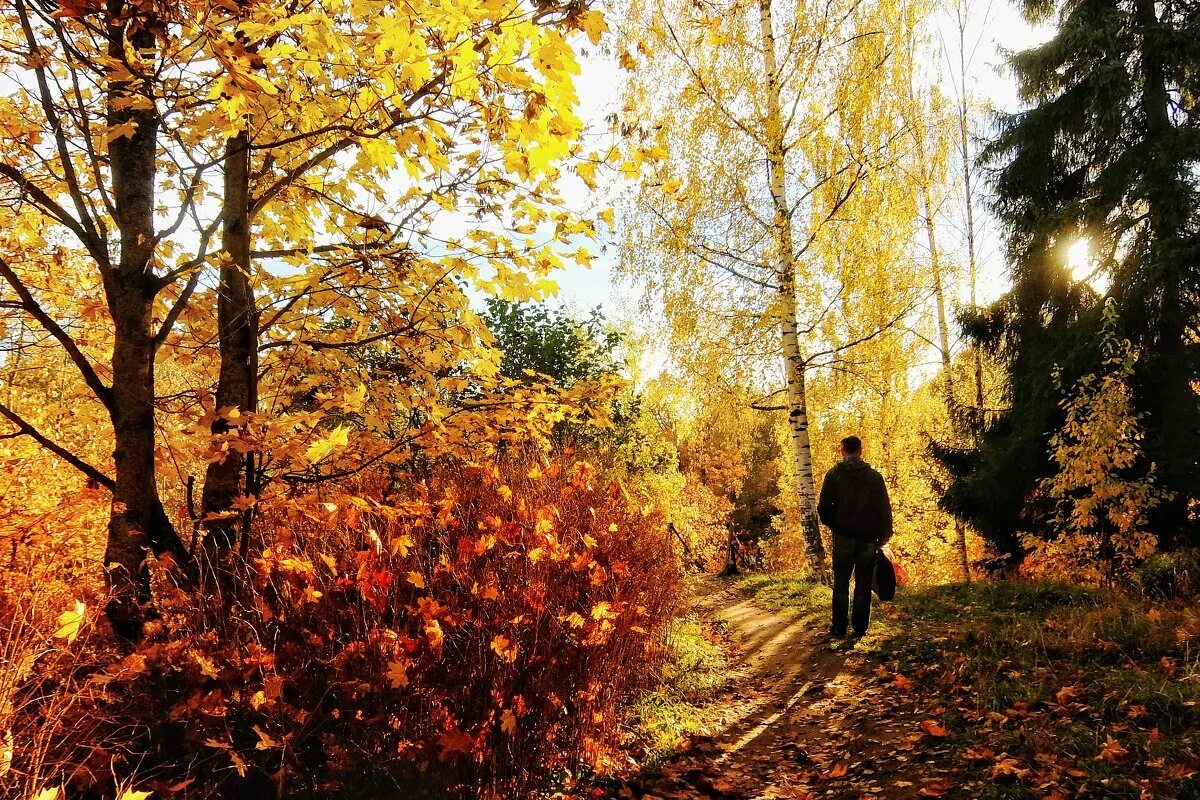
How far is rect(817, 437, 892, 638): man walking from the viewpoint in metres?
5.43

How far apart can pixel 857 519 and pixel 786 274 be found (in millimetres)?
4210

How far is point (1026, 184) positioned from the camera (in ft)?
31.6

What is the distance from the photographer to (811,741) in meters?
4.05

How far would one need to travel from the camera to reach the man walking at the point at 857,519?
5.43 m

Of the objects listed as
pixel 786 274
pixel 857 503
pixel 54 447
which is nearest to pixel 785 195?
pixel 786 274

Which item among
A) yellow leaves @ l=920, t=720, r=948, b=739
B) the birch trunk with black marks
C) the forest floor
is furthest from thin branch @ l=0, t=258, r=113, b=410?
the birch trunk with black marks

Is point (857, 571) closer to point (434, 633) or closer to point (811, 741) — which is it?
point (811, 741)

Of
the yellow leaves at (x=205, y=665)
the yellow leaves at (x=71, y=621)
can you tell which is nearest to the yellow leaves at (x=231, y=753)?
the yellow leaves at (x=205, y=665)

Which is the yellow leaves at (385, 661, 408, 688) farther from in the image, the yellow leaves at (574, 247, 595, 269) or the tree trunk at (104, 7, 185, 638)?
the yellow leaves at (574, 247, 595, 269)

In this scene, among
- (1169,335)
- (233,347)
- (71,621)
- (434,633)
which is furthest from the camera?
(1169,335)

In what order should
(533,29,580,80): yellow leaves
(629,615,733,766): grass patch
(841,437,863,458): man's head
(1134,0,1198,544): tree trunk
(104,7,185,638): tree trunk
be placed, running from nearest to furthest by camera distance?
(533,29,580,80): yellow leaves → (104,7,185,638): tree trunk → (629,615,733,766): grass patch → (841,437,863,458): man's head → (1134,0,1198,544): tree trunk

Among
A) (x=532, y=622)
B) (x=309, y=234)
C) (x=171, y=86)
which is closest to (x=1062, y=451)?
(x=532, y=622)

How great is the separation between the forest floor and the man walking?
0.46 metres

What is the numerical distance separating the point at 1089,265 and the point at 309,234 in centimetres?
1030
